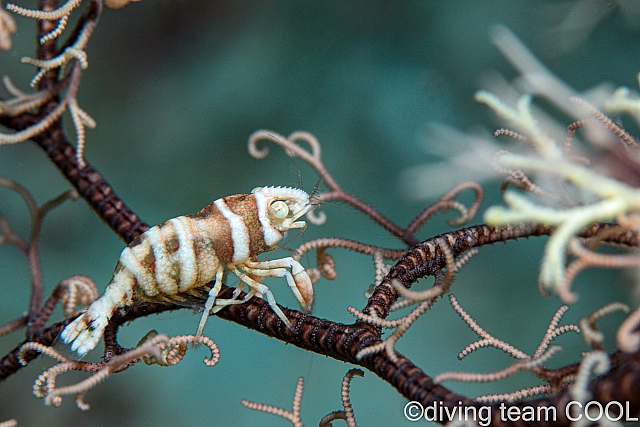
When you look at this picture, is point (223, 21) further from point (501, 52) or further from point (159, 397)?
point (159, 397)

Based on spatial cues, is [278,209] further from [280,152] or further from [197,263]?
[280,152]

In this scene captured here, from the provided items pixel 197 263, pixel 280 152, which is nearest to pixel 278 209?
pixel 197 263

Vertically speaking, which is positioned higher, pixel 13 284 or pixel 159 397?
pixel 13 284

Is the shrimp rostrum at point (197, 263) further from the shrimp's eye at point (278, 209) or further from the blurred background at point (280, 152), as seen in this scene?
the blurred background at point (280, 152)

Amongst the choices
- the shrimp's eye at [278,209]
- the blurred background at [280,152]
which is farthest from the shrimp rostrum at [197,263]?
the blurred background at [280,152]

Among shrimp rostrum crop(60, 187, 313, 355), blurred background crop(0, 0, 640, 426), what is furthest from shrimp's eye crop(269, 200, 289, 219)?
blurred background crop(0, 0, 640, 426)

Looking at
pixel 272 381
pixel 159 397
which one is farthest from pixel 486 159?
pixel 159 397
